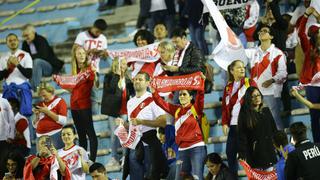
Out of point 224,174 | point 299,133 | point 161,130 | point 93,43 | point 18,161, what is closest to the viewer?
point 299,133

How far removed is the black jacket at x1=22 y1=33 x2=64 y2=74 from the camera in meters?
17.8

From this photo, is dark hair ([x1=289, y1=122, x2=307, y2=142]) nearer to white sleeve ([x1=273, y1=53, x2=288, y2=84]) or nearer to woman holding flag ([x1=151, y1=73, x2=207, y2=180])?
woman holding flag ([x1=151, y1=73, x2=207, y2=180])

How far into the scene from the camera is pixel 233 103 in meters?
14.6

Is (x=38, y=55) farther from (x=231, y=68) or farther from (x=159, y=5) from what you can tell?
(x=231, y=68)

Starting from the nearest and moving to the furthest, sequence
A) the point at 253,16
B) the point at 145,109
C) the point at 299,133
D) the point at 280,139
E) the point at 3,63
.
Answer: the point at 299,133 → the point at 280,139 → the point at 145,109 → the point at 253,16 → the point at 3,63

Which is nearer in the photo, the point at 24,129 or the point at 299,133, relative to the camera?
the point at 299,133

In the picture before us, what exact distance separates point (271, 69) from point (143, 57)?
5.89 ft

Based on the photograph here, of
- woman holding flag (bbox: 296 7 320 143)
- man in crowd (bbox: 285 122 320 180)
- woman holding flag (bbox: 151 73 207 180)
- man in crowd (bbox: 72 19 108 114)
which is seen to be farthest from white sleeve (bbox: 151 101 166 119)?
man in crowd (bbox: 285 122 320 180)

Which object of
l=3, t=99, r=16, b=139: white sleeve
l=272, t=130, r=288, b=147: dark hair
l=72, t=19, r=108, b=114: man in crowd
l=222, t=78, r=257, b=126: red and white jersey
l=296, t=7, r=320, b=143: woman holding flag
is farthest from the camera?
l=72, t=19, r=108, b=114: man in crowd

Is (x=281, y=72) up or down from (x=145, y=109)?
up

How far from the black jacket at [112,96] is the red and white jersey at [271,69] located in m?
1.73

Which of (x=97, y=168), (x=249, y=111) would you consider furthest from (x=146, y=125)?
(x=249, y=111)

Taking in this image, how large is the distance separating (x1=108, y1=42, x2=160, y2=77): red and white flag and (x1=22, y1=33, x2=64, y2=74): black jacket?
77.6 inches

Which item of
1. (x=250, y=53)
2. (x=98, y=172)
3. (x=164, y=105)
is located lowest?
(x=98, y=172)
